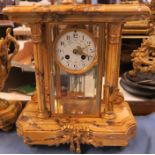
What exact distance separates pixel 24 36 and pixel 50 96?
83 centimetres

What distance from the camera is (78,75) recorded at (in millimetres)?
601

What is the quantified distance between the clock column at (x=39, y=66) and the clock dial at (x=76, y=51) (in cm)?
4

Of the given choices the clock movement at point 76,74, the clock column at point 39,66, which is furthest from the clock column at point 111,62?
the clock column at point 39,66

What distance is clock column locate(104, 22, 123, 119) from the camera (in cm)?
53

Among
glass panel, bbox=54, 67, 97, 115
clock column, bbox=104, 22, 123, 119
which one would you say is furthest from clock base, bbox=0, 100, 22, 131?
clock column, bbox=104, 22, 123, 119

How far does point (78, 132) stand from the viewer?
1.95ft

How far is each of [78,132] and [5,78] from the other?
0.27m

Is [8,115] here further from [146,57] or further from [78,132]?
[146,57]

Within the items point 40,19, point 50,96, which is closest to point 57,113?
point 50,96

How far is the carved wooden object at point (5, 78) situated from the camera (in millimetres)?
642

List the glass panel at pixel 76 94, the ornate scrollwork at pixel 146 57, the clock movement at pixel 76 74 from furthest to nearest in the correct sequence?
the ornate scrollwork at pixel 146 57
the glass panel at pixel 76 94
the clock movement at pixel 76 74

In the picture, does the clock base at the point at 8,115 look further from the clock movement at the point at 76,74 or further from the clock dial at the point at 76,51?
the clock dial at the point at 76,51

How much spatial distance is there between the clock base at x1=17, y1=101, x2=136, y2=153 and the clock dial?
0.14 meters

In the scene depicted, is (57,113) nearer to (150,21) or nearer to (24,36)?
(150,21)
